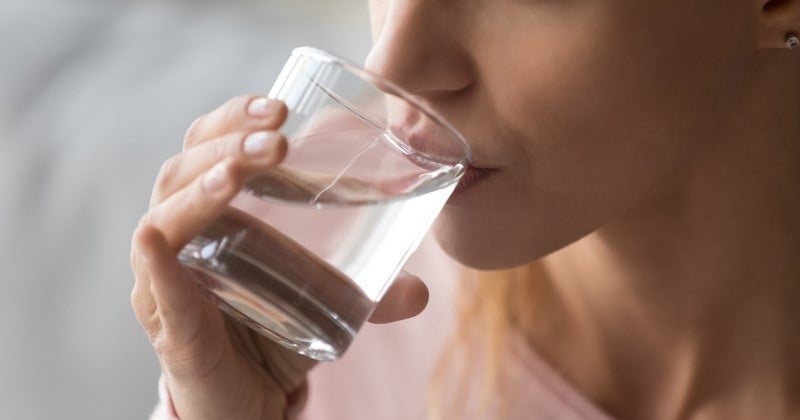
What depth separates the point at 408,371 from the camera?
1163 millimetres

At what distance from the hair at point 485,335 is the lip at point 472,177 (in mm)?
370

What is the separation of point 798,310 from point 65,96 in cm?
95

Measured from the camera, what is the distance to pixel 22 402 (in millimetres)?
1276

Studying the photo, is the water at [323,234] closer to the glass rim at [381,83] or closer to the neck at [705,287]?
the glass rim at [381,83]

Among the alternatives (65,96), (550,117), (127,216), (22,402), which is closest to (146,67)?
(65,96)

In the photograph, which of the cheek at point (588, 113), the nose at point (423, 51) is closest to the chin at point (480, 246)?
the cheek at point (588, 113)

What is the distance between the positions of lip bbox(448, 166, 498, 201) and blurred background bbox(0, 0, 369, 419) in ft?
2.13

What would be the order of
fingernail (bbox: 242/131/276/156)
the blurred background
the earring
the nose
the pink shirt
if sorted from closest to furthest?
1. fingernail (bbox: 242/131/276/156)
2. the nose
3. the earring
4. the pink shirt
5. the blurred background

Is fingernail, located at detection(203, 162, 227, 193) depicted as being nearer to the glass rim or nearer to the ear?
the glass rim

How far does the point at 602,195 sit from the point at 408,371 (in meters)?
0.41

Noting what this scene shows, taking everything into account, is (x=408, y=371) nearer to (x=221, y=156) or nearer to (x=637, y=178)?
(x=637, y=178)

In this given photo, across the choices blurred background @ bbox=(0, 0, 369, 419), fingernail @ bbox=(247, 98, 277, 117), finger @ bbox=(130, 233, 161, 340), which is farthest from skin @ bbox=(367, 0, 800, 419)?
blurred background @ bbox=(0, 0, 369, 419)

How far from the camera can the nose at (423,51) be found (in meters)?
0.71

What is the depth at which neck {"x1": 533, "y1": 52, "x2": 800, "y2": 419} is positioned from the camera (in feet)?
3.07
